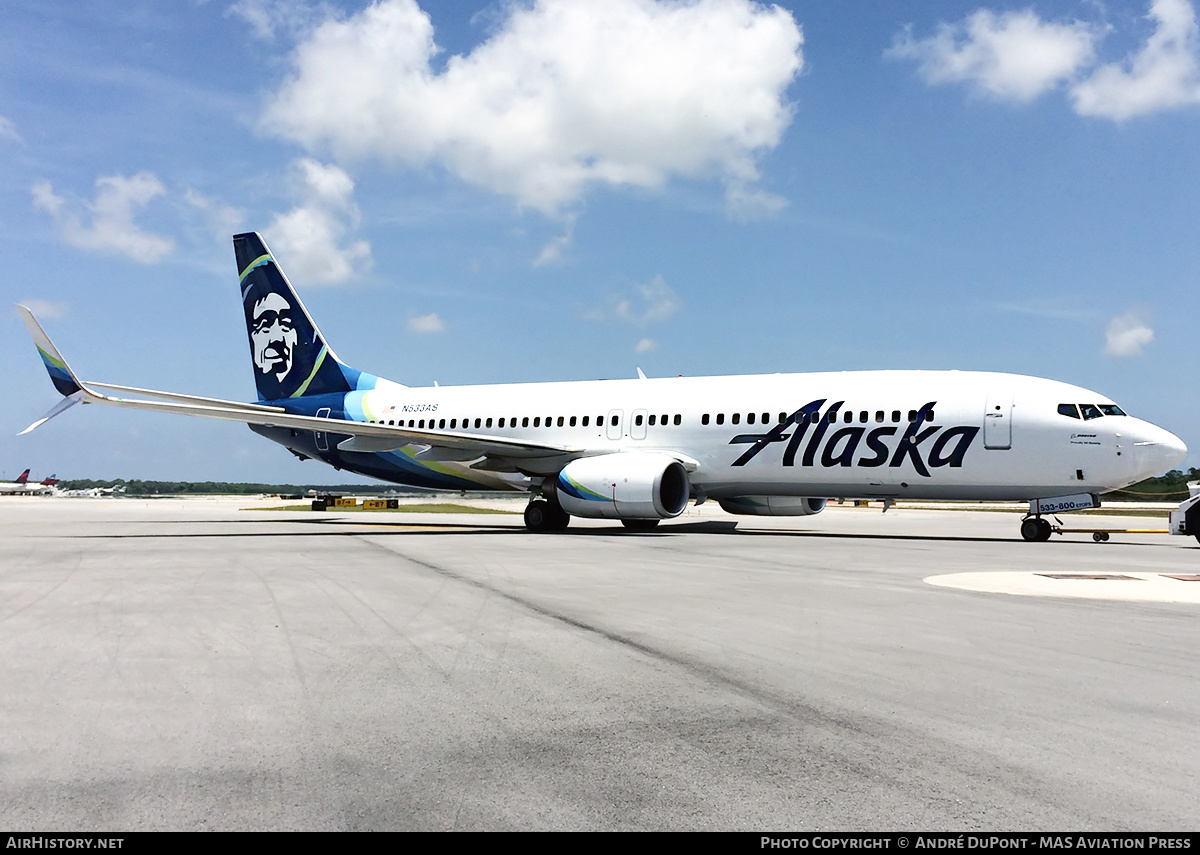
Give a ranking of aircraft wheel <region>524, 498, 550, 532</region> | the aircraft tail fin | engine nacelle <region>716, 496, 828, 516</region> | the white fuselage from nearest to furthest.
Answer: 1. the white fuselage
2. aircraft wheel <region>524, 498, 550, 532</region>
3. engine nacelle <region>716, 496, 828, 516</region>
4. the aircraft tail fin

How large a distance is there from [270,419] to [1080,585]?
18667mm

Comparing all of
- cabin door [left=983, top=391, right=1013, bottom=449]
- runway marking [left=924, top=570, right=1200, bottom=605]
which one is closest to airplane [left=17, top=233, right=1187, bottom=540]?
cabin door [left=983, top=391, right=1013, bottom=449]

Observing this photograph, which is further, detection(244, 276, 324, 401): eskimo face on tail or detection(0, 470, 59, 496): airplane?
detection(0, 470, 59, 496): airplane

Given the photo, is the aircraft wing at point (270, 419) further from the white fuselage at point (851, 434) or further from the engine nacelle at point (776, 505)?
the engine nacelle at point (776, 505)

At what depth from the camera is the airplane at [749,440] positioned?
20250 millimetres

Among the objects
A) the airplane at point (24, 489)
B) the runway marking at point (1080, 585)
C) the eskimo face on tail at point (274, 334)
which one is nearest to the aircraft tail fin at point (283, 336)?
the eskimo face on tail at point (274, 334)

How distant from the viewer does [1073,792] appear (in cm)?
372

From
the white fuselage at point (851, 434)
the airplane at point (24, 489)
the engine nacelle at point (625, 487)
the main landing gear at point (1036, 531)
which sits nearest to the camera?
the white fuselage at point (851, 434)

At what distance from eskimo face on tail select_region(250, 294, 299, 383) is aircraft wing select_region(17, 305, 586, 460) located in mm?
5134

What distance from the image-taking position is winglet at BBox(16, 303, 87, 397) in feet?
68.3

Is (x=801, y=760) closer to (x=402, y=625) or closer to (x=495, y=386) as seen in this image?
(x=402, y=625)

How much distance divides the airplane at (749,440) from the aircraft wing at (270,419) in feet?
0.18

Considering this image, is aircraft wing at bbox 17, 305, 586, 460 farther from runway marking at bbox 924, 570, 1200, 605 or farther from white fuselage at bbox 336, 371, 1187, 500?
runway marking at bbox 924, 570, 1200, 605

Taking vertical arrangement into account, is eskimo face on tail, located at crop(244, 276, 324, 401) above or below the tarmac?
above
